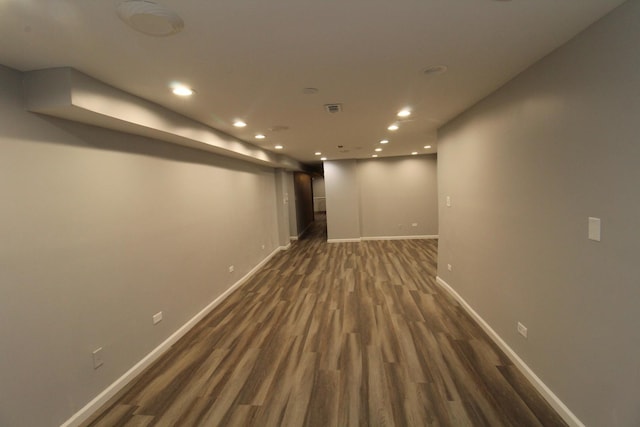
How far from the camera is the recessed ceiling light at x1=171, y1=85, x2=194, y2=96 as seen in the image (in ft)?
6.95

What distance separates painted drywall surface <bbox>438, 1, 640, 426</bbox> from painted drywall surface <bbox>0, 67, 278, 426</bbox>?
3.35 meters

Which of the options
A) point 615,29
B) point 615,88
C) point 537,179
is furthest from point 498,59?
point 537,179

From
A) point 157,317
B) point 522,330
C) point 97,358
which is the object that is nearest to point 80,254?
point 97,358

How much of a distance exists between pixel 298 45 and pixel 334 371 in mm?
2487

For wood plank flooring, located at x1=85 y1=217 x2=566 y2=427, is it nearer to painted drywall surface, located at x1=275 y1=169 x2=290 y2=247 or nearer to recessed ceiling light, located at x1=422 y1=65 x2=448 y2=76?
recessed ceiling light, located at x1=422 y1=65 x2=448 y2=76

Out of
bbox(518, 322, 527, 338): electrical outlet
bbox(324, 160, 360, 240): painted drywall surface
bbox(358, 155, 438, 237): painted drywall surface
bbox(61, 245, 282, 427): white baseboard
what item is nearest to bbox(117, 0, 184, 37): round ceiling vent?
bbox(61, 245, 282, 427): white baseboard

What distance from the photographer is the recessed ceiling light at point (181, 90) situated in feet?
6.95

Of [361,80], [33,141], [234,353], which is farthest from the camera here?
[234,353]

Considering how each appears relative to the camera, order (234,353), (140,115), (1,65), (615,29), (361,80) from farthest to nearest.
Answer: (234,353) → (140,115) → (361,80) → (1,65) → (615,29)

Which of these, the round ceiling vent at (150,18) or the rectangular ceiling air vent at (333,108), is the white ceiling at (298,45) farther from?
the rectangular ceiling air vent at (333,108)

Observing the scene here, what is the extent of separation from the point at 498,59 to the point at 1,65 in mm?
3157

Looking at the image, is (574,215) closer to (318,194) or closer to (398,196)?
(398,196)

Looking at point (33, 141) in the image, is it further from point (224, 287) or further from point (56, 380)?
point (224, 287)

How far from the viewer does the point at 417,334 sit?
2906 mm
